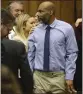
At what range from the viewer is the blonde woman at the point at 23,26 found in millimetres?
4405

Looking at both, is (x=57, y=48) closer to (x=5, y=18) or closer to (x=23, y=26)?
(x=23, y=26)

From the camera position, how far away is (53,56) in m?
4.24

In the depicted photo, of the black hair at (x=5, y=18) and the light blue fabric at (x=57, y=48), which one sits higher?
the black hair at (x=5, y=18)

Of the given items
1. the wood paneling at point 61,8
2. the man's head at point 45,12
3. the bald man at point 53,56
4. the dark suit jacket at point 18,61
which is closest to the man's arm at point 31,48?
the bald man at point 53,56

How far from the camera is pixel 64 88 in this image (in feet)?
14.0

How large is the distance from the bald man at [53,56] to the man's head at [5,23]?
3.45ft

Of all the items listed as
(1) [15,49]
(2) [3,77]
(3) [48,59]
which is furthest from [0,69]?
(3) [48,59]

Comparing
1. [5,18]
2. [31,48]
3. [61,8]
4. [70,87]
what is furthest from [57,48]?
[61,8]

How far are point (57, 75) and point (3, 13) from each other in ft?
3.97

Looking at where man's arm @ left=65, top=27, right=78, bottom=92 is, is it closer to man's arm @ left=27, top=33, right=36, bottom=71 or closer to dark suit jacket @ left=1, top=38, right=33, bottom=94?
man's arm @ left=27, top=33, right=36, bottom=71

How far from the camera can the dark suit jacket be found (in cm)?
317

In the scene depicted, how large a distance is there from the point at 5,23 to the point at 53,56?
1.15 metres

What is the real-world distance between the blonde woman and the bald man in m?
0.11

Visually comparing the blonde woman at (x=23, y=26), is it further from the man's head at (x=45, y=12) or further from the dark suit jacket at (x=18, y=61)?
the dark suit jacket at (x=18, y=61)
